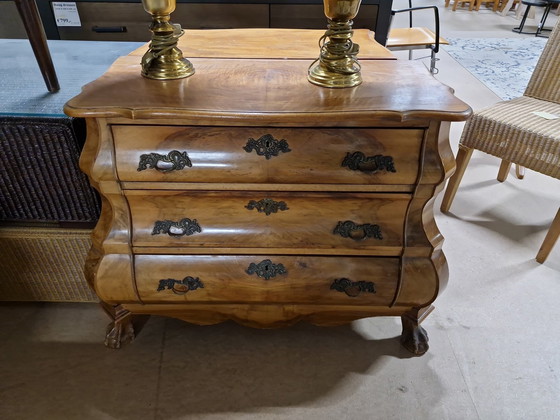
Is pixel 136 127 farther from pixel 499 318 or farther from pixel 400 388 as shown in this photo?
pixel 499 318

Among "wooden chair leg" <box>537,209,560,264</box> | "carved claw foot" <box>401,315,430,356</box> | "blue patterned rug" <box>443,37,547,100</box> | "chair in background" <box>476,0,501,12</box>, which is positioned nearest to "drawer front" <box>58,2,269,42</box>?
"carved claw foot" <box>401,315,430,356</box>

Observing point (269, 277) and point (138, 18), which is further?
point (138, 18)

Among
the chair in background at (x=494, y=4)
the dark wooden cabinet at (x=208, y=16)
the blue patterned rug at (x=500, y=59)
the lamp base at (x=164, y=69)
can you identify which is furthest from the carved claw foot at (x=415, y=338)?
the chair in background at (x=494, y=4)

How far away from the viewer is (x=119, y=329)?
50.0 inches

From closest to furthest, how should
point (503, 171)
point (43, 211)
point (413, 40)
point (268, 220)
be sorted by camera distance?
point (268, 220), point (43, 211), point (503, 171), point (413, 40)

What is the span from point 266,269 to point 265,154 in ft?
1.08

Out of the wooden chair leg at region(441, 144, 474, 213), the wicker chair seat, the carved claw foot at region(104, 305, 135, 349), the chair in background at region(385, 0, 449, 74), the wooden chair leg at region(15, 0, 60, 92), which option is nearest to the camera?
the wooden chair leg at region(15, 0, 60, 92)

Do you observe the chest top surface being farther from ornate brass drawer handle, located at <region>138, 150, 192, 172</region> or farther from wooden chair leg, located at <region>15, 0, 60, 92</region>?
wooden chair leg, located at <region>15, 0, 60, 92</region>

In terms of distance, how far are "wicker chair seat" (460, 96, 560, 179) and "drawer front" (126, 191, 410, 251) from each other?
89 cm

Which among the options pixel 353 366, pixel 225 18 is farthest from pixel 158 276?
pixel 225 18

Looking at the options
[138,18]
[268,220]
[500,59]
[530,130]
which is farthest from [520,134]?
[500,59]

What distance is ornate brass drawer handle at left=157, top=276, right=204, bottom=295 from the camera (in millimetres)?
1098

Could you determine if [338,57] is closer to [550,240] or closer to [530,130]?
[530,130]

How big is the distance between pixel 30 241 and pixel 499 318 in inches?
62.1
